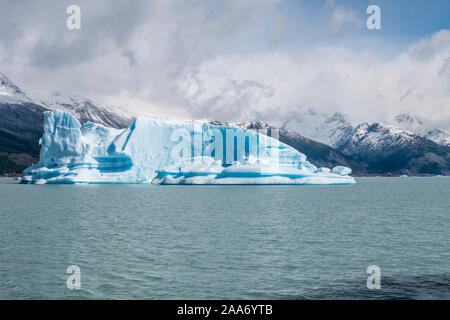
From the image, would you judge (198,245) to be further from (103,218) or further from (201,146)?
(201,146)

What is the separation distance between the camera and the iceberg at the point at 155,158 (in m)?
69.9

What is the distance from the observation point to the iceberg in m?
69.9

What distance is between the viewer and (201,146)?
77625 millimetres
